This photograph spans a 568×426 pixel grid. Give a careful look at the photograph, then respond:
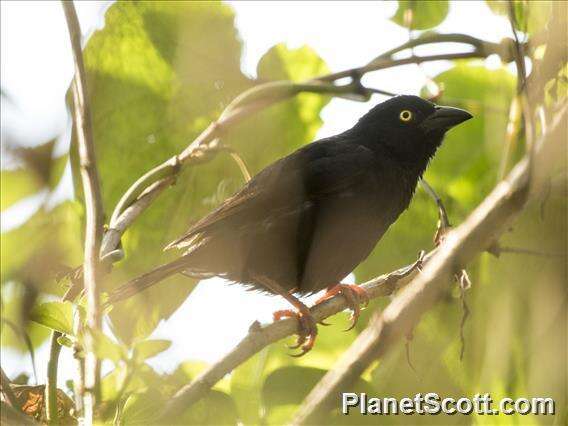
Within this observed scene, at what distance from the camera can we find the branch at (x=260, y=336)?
161 cm

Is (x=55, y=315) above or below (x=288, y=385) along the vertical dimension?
above

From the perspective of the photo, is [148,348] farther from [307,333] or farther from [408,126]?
[408,126]

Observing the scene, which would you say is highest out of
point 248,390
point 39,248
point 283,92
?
point 283,92

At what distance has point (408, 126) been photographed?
502 cm

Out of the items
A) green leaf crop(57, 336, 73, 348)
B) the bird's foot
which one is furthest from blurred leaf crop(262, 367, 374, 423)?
green leaf crop(57, 336, 73, 348)

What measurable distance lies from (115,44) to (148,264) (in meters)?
0.95

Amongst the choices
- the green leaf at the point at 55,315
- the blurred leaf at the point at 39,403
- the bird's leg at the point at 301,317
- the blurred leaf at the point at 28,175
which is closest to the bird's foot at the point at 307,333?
the bird's leg at the point at 301,317

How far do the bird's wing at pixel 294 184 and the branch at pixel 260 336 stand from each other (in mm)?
662

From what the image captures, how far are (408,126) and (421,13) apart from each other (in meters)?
1.35

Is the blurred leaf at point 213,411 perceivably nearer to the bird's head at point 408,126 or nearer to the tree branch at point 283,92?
the tree branch at point 283,92

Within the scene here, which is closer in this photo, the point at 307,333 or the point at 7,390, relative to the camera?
the point at 7,390

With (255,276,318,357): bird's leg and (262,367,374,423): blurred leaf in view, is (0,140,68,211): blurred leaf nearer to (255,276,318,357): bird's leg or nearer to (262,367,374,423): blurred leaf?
(262,367,374,423): blurred leaf

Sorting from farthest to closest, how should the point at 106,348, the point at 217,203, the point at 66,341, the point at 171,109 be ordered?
the point at 217,203, the point at 171,109, the point at 66,341, the point at 106,348

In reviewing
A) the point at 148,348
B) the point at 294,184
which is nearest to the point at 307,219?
the point at 294,184
